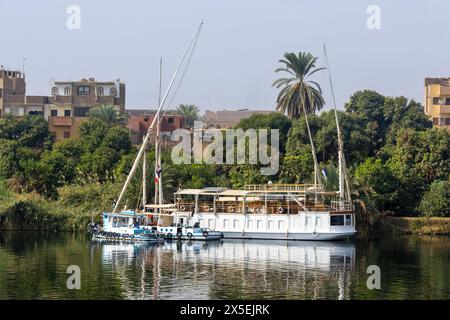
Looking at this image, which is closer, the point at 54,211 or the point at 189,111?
the point at 54,211

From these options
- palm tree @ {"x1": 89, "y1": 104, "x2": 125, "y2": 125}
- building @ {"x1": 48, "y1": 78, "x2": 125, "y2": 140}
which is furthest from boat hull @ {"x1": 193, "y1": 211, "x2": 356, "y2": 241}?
building @ {"x1": 48, "y1": 78, "x2": 125, "y2": 140}

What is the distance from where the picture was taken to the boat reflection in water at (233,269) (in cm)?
5191

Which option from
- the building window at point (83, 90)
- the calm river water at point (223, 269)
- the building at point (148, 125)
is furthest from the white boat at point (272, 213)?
the building window at point (83, 90)

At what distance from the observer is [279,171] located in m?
96.8

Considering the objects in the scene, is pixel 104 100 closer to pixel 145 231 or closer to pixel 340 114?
pixel 340 114

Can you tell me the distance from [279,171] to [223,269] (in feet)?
120

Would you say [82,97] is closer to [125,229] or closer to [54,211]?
[54,211]

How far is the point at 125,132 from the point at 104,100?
3539cm

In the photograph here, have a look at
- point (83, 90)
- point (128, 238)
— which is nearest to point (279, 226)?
point (128, 238)

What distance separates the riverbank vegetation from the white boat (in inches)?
157

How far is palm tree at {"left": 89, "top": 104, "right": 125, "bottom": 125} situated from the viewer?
129 metres

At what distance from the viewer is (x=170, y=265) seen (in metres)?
63.1

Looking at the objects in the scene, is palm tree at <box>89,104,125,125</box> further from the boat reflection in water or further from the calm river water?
the boat reflection in water
